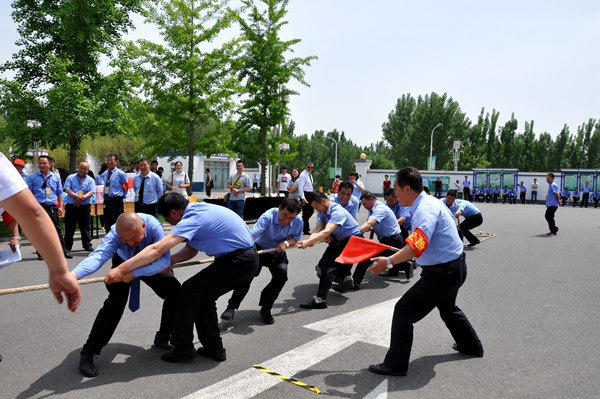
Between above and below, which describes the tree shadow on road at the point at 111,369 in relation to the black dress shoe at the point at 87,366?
below

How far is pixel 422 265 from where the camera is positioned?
13.2 feet

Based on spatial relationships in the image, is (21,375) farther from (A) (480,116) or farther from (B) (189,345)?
(A) (480,116)

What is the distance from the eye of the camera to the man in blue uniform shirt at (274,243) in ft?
17.6

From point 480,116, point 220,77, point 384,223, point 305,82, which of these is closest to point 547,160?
point 480,116

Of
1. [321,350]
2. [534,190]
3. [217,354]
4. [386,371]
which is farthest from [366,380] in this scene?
[534,190]

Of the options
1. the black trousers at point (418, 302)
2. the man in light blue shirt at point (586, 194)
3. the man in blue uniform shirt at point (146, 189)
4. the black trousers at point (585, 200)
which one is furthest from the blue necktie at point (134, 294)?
the black trousers at point (585, 200)

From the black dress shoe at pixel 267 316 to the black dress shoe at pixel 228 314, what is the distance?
1.14 ft

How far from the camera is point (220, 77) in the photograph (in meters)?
18.9

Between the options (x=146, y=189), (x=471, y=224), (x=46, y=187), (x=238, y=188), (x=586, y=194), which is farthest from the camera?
(x=586, y=194)

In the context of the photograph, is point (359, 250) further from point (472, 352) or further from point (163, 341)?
point (163, 341)

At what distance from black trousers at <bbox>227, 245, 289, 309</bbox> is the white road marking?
584 millimetres

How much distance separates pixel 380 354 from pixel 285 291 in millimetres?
2567

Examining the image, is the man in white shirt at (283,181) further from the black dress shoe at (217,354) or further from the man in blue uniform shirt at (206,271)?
the black dress shoe at (217,354)

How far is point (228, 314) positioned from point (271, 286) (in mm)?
604
